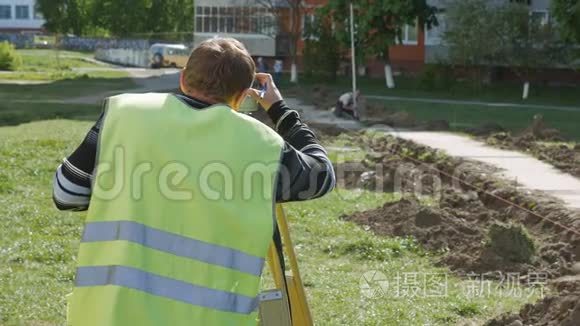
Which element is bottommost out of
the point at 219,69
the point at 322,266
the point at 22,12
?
the point at 322,266

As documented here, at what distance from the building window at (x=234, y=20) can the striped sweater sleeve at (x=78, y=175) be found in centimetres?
5116

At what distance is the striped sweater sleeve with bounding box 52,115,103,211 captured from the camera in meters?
3.34

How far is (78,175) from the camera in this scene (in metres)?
3.39

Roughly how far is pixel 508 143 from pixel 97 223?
51.7ft

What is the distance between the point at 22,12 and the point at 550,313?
10823 cm

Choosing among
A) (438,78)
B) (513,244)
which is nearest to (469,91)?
Result: (438,78)

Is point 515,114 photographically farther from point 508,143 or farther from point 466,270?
point 466,270

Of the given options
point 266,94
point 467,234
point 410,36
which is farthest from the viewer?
point 410,36

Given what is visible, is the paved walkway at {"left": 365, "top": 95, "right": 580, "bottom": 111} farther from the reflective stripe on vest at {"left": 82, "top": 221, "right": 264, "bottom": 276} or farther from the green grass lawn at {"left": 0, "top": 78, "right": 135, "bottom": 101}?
the reflective stripe on vest at {"left": 82, "top": 221, "right": 264, "bottom": 276}

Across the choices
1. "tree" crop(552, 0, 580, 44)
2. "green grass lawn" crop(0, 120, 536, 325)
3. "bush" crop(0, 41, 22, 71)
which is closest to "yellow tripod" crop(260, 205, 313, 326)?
"green grass lawn" crop(0, 120, 536, 325)

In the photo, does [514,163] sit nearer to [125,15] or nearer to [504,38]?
[504,38]

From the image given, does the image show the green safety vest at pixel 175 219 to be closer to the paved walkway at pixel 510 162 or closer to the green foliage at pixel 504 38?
the paved walkway at pixel 510 162

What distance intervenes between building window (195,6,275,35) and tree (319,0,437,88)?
12545mm

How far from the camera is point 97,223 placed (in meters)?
3.20
